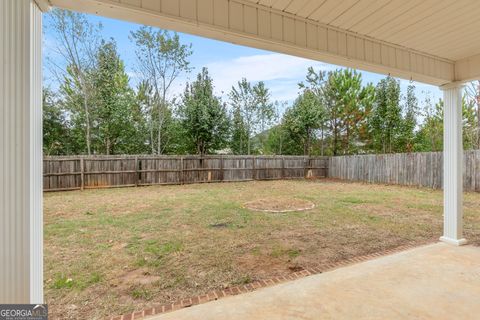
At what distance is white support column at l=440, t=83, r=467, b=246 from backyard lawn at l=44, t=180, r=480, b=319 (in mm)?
411

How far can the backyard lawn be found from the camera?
251 cm

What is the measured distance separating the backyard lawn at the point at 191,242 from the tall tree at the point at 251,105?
383 inches

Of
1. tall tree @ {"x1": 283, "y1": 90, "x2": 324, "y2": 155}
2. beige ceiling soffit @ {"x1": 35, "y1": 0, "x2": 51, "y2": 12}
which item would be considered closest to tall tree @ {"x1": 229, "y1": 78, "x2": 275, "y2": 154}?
tall tree @ {"x1": 283, "y1": 90, "x2": 324, "y2": 155}

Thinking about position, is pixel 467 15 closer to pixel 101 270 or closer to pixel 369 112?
pixel 101 270

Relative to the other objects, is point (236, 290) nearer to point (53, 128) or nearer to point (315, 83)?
point (53, 128)

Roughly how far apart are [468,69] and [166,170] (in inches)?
398

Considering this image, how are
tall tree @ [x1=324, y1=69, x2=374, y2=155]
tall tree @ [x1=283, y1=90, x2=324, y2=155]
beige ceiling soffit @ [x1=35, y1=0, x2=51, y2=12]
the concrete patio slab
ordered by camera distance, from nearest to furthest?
beige ceiling soffit @ [x1=35, y1=0, x2=51, y2=12] → the concrete patio slab → tall tree @ [x1=283, y1=90, x2=324, y2=155] → tall tree @ [x1=324, y1=69, x2=374, y2=155]

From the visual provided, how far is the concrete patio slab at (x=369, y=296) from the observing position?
199 centimetres

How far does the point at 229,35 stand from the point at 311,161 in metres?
12.6

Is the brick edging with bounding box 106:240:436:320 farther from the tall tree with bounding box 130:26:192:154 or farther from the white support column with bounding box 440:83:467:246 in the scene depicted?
the tall tree with bounding box 130:26:192:154

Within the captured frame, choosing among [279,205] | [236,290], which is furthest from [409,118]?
[236,290]

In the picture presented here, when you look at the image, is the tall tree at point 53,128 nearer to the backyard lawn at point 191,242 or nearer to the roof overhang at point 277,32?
the backyard lawn at point 191,242

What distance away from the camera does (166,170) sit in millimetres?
11188

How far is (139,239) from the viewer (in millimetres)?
4008
